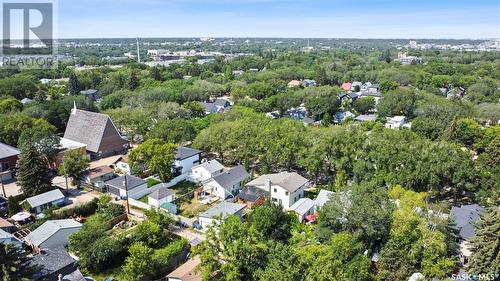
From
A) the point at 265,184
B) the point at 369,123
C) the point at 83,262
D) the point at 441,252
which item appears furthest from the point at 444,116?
the point at 83,262

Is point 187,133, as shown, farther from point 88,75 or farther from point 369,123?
point 88,75

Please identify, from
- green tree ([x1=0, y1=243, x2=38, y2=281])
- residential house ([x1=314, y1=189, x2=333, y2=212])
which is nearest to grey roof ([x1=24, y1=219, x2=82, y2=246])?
green tree ([x1=0, y1=243, x2=38, y2=281])

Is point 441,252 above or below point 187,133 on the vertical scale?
below

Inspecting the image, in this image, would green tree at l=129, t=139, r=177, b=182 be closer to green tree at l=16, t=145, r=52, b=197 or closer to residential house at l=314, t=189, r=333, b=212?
green tree at l=16, t=145, r=52, b=197

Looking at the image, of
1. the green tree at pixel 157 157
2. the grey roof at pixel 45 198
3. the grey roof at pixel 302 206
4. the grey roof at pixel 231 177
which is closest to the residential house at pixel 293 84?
the grey roof at pixel 231 177

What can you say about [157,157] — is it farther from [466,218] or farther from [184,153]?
[466,218]

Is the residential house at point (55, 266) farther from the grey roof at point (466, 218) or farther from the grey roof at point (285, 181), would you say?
the grey roof at point (466, 218)
